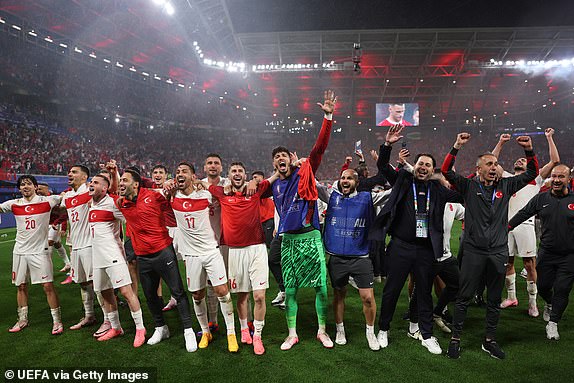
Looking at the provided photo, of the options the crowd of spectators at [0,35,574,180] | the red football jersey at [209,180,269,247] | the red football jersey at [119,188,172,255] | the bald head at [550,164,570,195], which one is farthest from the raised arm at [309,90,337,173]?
the crowd of spectators at [0,35,574,180]

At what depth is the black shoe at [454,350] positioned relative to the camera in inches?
159

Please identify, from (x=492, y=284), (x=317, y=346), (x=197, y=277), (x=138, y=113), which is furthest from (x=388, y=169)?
(x=138, y=113)

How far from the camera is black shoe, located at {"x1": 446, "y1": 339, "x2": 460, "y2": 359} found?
13.3ft

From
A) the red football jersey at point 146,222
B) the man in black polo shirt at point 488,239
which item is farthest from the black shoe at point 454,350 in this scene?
the red football jersey at point 146,222

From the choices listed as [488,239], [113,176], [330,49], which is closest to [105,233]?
[113,176]

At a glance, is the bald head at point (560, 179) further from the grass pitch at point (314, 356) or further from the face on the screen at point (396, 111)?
the face on the screen at point (396, 111)

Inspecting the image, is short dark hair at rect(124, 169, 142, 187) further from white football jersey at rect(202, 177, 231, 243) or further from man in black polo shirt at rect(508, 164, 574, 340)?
man in black polo shirt at rect(508, 164, 574, 340)

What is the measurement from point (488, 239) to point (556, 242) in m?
1.21

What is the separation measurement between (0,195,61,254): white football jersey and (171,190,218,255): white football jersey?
2.23m

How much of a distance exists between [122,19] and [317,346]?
28604 millimetres

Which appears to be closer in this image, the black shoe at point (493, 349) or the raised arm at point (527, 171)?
the black shoe at point (493, 349)

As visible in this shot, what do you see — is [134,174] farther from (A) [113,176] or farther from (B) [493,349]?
(B) [493,349]

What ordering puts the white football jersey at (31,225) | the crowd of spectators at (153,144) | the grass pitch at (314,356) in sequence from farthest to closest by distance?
the crowd of spectators at (153,144) < the white football jersey at (31,225) < the grass pitch at (314,356)

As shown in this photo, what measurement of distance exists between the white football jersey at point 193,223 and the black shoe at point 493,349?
3347mm
